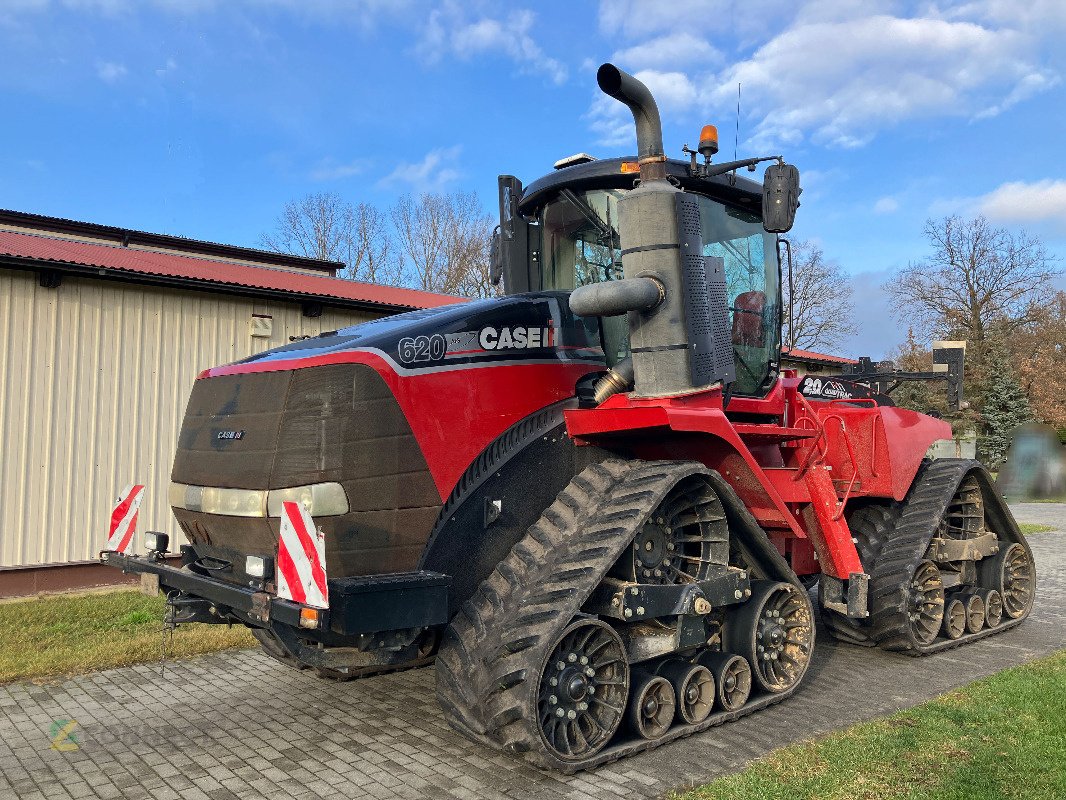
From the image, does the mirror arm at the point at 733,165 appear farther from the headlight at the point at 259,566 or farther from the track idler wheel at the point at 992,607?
the track idler wheel at the point at 992,607

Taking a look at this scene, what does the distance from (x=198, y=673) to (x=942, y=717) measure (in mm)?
4871

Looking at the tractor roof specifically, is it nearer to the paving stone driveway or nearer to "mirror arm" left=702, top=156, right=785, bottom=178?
"mirror arm" left=702, top=156, right=785, bottom=178

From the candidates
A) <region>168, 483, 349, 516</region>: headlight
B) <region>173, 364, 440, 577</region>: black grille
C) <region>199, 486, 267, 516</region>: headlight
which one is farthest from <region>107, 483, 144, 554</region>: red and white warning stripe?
<region>173, 364, 440, 577</region>: black grille

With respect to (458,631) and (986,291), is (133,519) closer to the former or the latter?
(458,631)

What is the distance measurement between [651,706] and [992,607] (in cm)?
436

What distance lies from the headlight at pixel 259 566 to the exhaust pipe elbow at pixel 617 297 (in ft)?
6.55

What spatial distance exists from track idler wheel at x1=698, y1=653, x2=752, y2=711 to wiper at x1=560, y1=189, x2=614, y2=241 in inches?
101

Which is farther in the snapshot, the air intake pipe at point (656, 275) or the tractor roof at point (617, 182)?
the tractor roof at point (617, 182)

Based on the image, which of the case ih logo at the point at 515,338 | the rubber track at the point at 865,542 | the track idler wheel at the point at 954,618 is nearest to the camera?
the case ih logo at the point at 515,338

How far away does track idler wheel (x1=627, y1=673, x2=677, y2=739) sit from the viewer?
4.55 meters

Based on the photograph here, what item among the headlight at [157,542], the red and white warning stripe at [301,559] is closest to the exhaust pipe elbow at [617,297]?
the red and white warning stripe at [301,559]

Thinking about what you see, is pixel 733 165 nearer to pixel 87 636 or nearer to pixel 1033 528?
pixel 87 636

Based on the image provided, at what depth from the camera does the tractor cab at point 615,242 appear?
17.9 feet

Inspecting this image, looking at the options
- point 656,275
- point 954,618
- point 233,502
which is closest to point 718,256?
point 656,275
